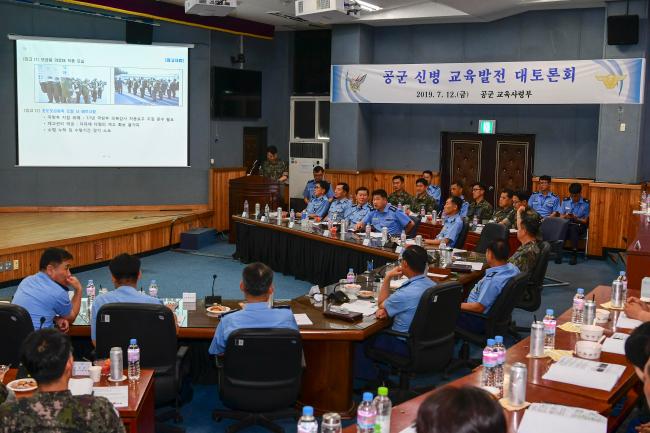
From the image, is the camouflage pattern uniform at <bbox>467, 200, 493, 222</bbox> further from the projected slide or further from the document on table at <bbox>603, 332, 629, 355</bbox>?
the document on table at <bbox>603, 332, 629, 355</bbox>

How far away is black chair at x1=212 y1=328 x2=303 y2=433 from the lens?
4.14 m

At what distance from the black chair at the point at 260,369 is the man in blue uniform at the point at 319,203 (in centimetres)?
594

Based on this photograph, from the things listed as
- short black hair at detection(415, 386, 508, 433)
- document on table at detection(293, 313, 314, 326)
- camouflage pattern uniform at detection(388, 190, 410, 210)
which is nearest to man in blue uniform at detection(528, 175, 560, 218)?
camouflage pattern uniform at detection(388, 190, 410, 210)

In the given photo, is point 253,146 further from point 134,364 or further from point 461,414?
point 461,414

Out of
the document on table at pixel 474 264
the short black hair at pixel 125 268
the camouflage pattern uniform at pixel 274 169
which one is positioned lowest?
the document on table at pixel 474 264

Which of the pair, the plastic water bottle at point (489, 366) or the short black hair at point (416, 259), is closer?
the plastic water bottle at point (489, 366)

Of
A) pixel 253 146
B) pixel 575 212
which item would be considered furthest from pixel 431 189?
pixel 253 146

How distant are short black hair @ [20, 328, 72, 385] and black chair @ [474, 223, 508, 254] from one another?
18.5 feet

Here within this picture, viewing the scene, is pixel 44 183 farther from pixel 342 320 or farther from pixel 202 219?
pixel 342 320

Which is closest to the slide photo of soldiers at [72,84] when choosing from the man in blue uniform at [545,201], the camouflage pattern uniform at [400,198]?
the camouflage pattern uniform at [400,198]

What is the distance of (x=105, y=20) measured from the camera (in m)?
11.3

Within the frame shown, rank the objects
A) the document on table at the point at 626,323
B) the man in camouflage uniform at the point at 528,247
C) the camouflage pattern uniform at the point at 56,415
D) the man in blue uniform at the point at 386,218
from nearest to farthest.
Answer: the camouflage pattern uniform at the point at 56,415 → the document on table at the point at 626,323 → the man in camouflage uniform at the point at 528,247 → the man in blue uniform at the point at 386,218

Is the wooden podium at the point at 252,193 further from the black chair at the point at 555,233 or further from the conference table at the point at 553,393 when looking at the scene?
the conference table at the point at 553,393

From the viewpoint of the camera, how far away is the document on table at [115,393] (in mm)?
3533
